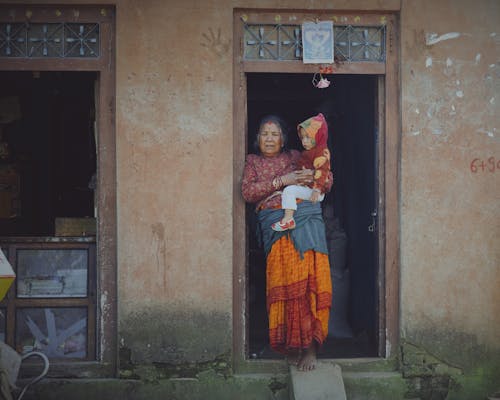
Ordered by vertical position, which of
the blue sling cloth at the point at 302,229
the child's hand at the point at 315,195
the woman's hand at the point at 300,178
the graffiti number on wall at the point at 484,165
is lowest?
the blue sling cloth at the point at 302,229

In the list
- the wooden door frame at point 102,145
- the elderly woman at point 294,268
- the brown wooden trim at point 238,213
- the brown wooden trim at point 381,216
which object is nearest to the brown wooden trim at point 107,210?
the wooden door frame at point 102,145

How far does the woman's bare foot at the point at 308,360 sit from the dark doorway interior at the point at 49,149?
3012 millimetres

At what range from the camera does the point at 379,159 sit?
511 centimetres

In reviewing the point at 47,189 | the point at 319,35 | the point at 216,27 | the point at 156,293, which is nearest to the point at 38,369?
the point at 156,293

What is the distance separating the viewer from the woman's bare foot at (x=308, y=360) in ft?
16.2

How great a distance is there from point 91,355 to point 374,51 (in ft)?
10.9

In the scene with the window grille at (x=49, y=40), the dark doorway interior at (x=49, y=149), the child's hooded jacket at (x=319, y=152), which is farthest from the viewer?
the dark doorway interior at (x=49, y=149)

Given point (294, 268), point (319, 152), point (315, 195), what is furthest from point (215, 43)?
point (294, 268)

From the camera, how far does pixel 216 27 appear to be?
4895 millimetres

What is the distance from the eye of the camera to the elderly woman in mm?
4914

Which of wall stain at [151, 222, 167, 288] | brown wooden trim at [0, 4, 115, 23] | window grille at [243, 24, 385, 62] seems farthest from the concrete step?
brown wooden trim at [0, 4, 115, 23]

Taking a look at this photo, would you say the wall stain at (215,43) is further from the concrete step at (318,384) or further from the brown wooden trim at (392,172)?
the concrete step at (318,384)

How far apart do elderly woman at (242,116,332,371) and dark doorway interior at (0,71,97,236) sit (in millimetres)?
2429

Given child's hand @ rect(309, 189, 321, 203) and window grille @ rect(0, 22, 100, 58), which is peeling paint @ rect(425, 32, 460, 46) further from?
window grille @ rect(0, 22, 100, 58)
